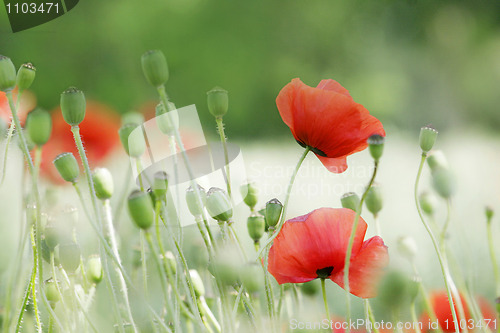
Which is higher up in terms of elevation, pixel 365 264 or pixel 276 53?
pixel 276 53

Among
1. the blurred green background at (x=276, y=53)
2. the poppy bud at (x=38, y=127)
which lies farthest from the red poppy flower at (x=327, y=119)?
the blurred green background at (x=276, y=53)

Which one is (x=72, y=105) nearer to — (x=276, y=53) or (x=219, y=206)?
(x=219, y=206)

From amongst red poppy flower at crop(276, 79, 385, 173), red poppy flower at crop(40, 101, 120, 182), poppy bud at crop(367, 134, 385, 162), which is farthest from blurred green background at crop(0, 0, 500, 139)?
poppy bud at crop(367, 134, 385, 162)

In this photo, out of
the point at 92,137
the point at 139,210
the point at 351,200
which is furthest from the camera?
the point at 92,137

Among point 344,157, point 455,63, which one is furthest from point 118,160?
point 455,63

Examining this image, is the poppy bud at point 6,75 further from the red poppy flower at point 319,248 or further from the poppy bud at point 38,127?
the red poppy flower at point 319,248

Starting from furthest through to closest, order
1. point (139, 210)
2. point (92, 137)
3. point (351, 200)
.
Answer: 1. point (92, 137)
2. point (351, 200)
3. point (139, 210)

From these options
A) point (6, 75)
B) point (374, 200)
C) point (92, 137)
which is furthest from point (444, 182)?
point (92, 137)

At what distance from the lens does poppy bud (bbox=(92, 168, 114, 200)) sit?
32cm

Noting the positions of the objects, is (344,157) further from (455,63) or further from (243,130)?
(455,63)

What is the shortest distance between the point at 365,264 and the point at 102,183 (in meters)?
0.14

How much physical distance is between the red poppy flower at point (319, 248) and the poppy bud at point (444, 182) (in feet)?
0.21

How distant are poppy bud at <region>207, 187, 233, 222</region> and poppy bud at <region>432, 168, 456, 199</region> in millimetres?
139

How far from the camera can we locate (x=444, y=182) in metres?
0.36
